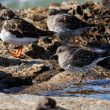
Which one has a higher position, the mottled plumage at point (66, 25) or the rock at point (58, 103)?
the mottled plumage at point (66, 25)

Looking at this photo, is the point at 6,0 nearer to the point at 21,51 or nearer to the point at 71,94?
the point at 21,51

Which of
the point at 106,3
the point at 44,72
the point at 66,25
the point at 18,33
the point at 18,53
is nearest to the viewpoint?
the point at 44,72

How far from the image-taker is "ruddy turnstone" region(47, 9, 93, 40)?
16359mm

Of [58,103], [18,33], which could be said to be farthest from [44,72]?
[58,103]

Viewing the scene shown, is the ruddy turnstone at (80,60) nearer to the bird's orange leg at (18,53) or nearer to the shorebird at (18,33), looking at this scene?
the bird's orange leg at (18,53)

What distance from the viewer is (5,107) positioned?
32.1 ft

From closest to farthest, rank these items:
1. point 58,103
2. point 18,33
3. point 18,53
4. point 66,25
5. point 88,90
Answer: point 58,103, point 88,90, point 18,53, point 18,33, point 66,25

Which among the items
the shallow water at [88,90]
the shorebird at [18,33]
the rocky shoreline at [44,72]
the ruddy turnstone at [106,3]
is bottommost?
the shallow water at [88,90]

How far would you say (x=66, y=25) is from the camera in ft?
54.7

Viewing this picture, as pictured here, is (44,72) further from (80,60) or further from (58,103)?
(58,103)

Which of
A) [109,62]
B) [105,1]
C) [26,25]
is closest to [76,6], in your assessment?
[105,1]

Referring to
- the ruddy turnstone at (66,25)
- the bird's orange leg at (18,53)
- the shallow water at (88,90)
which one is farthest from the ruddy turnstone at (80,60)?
the ruddy turnstone at (66,25)

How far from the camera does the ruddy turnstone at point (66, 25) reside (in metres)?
16.4

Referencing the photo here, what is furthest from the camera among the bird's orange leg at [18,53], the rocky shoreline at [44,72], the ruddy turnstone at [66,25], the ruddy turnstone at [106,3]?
the ruddy turnstone at [106,3]
